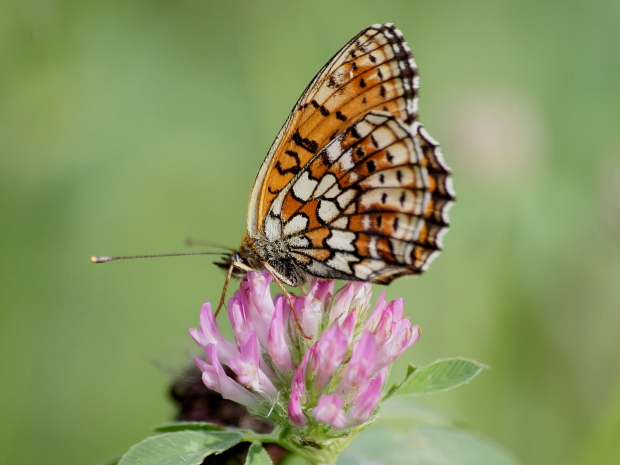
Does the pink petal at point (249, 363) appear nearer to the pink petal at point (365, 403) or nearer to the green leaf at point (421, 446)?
the pink petal at point (365, 403)

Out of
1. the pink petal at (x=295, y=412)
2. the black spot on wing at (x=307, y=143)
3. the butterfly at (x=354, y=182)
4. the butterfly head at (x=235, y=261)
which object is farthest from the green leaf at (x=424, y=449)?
the black spot on wing at (x=307, y=143)

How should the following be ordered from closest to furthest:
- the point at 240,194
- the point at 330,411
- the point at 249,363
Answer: the point at 330,411
the point at 249,363
the point at 240,194

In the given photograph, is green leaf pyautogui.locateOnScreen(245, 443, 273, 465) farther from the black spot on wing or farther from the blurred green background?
the blurred green background

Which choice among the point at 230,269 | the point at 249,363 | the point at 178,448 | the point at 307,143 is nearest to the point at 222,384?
the point at 249,363

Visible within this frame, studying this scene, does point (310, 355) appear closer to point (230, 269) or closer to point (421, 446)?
point (230, 269)

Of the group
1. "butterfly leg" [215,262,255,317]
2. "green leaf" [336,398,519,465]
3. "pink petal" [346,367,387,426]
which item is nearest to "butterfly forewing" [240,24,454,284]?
"butterfly leg" [215,262,255,317]
